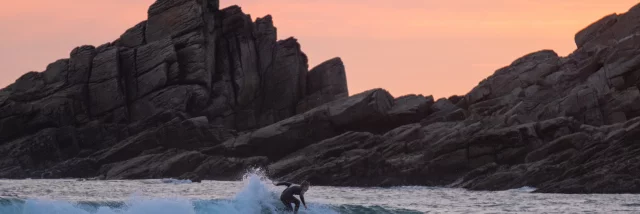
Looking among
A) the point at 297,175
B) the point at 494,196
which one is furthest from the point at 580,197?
the point at 297,175

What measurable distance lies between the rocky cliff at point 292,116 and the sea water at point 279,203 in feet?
14.3

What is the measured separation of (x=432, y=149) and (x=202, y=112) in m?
35.4

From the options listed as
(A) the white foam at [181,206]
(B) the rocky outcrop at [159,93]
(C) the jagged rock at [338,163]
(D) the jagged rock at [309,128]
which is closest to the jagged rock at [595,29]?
(D) the jagged rock at [309,128]

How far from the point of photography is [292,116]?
9619 centimetres

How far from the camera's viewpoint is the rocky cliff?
66.0 m

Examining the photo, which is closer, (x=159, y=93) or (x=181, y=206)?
(x=181, y=206)

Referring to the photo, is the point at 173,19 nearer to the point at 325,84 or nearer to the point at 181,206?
the point at 325,84

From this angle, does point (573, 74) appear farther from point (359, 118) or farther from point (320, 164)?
point (320, 164)

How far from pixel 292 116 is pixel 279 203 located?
61.1 m

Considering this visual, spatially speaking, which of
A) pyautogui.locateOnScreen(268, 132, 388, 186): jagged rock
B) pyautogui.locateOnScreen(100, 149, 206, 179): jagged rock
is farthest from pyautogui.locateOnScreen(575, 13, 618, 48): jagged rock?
pyautogui.locateOnScreen(100, 149, 206, 179): jagged rock

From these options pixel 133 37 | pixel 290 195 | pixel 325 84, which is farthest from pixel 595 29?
pixel 290 195

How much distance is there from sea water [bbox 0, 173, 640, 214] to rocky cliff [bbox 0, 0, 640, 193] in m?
4.34

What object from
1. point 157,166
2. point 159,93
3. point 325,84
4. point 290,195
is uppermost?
point 325,84

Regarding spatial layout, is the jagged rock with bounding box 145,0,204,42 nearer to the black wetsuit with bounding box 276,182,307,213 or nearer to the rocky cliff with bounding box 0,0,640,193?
the rocky cliff with bounding box 0,0,640,193
